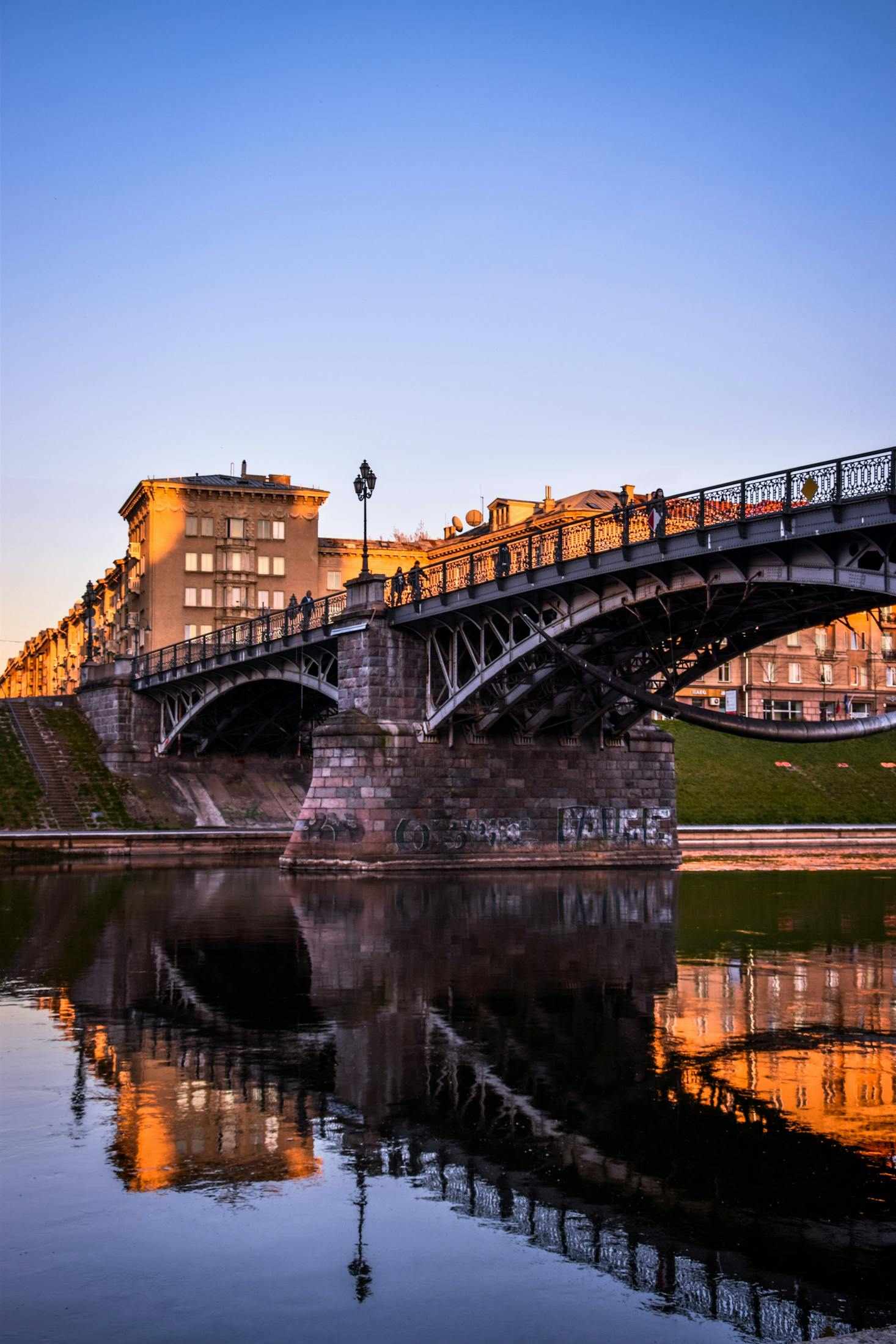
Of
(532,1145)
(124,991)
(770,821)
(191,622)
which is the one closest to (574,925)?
(124,991)

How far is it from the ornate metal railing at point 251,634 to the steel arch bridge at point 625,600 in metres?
0.24

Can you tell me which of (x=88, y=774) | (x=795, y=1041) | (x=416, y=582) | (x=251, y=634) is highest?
(x=416, y=582)

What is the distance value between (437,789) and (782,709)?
50.6 metres

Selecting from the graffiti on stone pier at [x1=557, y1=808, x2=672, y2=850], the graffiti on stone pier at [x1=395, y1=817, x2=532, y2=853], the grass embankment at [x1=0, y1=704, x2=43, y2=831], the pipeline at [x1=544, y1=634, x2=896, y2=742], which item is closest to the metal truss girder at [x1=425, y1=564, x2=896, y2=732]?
the pipeline at [x1=544, y1=634, x2=896, y2=742]

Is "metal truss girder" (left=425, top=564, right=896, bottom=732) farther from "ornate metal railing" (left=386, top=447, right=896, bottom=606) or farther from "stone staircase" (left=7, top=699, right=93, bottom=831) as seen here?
"stone staircase" (left=7, top=699, right=93, bottom=831)

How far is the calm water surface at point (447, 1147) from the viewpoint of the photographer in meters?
8.72

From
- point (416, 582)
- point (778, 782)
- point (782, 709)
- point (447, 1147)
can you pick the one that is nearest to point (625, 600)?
point (416, 582)

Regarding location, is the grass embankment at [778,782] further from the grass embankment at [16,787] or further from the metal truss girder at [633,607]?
the grass embankment at [16,787]

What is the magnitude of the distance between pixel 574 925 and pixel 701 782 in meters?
47.5

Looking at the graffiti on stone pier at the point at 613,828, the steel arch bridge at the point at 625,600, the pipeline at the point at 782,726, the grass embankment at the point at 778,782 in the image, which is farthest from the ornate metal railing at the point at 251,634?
the grass embankment at the point at 778,782

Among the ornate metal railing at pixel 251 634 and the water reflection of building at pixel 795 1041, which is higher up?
the ornate metal railing at pixel 251 634

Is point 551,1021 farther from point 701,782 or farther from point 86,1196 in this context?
point 701,782

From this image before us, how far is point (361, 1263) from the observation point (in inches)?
367

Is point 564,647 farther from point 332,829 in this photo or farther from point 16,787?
point 16,787
